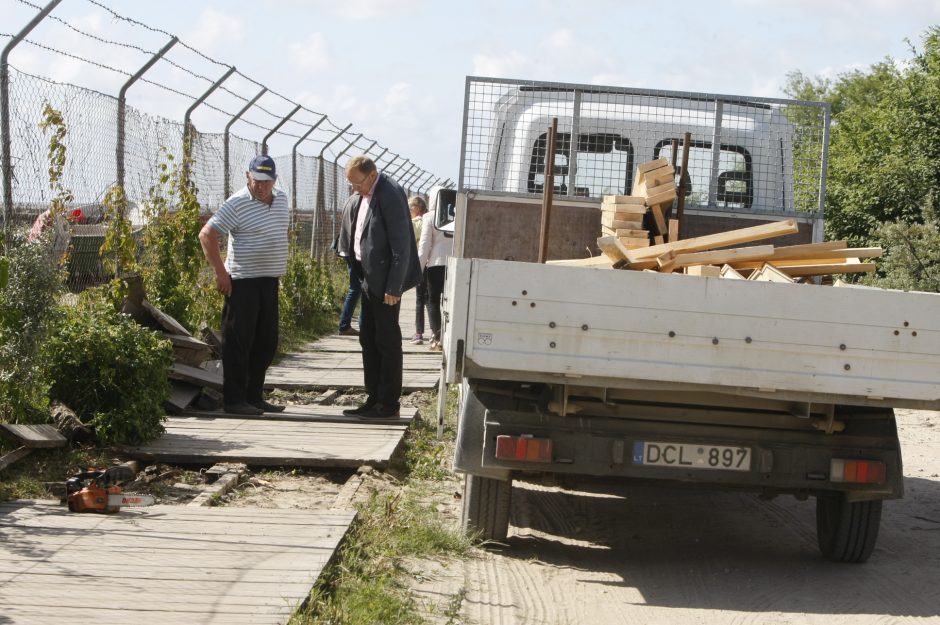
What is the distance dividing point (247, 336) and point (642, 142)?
3.07 meters

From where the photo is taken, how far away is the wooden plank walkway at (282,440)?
7.21m

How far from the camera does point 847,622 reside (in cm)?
507

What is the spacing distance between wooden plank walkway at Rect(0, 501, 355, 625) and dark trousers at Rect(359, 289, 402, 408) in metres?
2.70

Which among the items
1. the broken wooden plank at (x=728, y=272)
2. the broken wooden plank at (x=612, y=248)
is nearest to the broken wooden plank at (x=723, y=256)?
the broken wooden plank at (x=728, y=272)

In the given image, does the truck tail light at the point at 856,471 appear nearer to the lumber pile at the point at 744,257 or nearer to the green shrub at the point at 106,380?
the lumber pile at the point at 744,257

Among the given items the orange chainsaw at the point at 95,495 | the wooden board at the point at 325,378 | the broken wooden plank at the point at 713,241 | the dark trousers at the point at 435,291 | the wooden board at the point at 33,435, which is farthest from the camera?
the dark trousers at the point at 435,291

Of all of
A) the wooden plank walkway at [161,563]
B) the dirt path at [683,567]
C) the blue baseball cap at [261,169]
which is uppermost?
the blue baseball cap at [261,169]

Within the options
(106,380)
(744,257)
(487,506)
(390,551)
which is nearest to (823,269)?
(744,257)

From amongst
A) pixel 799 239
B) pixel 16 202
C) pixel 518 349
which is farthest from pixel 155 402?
pixel 799 239

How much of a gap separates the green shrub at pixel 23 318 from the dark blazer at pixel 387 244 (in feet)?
7.32

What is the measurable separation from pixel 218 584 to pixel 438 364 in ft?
27.1

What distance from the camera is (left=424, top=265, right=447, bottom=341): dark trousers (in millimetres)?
14109

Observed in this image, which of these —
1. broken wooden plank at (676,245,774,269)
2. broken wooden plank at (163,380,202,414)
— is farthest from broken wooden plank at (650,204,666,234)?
broken wooden plank at (163,380,202,414)

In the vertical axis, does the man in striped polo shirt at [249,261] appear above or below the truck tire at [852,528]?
above
